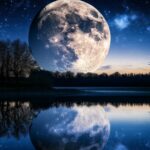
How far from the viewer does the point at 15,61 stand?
90625 millimetres

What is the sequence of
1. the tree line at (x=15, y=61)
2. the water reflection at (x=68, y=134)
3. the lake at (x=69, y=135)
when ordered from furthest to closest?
the tree line at (x=15, y=61), the water reflection at (x=68, y=134), the lake at (x=69, y=135)

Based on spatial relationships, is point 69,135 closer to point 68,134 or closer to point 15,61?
point 68,134

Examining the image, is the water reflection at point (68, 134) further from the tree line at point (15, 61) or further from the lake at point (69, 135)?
the tree line at point (15, 61)

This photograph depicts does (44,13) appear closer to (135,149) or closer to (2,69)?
(2,69)

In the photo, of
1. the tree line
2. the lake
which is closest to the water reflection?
the lake

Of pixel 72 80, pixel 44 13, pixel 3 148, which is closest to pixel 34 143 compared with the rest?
pixel 3 148

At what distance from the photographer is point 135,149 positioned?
1653 centimetres

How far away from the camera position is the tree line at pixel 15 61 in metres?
89.4

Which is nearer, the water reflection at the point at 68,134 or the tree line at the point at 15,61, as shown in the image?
the water reflection at the point at 68,134

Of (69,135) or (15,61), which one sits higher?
(15,61)

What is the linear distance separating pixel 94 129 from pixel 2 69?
226 ft

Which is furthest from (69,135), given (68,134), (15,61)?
(15,61)

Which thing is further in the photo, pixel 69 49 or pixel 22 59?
pixel 22 59

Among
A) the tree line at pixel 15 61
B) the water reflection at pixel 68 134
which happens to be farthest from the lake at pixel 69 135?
the tree line at pixel 15 61
